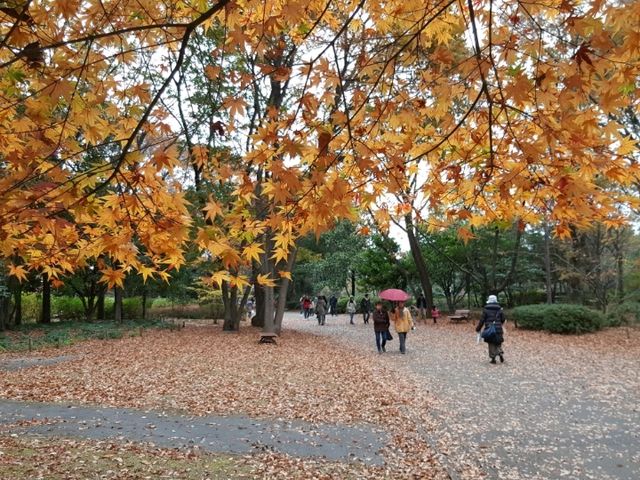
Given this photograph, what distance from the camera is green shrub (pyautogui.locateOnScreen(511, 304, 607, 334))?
16328mm

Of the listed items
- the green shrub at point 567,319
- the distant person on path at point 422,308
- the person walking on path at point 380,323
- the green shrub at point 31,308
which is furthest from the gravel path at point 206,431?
the green shrub at point 31,308

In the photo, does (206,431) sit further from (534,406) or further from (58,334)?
(58,334)

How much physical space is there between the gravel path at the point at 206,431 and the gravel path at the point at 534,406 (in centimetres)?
107

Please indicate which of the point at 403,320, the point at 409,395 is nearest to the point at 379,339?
the point at 403,320

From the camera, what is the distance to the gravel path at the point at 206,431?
5453mm

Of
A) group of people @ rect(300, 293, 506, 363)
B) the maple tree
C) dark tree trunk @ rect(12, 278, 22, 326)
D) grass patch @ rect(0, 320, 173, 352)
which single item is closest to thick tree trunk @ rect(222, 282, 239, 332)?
grass patch @ rect(0, 320, 173, 352)

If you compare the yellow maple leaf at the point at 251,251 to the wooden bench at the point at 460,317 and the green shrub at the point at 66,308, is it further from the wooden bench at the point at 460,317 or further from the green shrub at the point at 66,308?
the green shrub at the point at 66,308

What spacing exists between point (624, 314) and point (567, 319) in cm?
233

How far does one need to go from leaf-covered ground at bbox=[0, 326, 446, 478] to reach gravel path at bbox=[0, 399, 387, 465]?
240 mm

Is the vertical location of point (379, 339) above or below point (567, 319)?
below

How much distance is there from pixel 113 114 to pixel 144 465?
136 inches

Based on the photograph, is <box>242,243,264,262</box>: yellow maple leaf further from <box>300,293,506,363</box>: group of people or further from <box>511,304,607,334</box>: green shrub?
<box>511,304,607,334</box>: green shrub

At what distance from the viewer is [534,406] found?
7.44 meters

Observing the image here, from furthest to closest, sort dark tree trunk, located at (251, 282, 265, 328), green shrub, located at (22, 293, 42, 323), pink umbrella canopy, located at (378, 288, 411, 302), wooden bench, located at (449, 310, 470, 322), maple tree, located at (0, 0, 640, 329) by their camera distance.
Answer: green shrub, located at (22, 293, 42, 323) < wooden bench, located at (449, 310, 470, 322) < dark tree trunk, located at (251, 282, 265, 328) < pink umbrella canopy, located at (378, 288, 411, 302) < maple tree, located at (0, 0, 640, 329)
